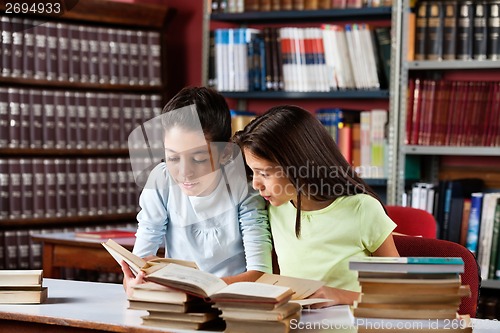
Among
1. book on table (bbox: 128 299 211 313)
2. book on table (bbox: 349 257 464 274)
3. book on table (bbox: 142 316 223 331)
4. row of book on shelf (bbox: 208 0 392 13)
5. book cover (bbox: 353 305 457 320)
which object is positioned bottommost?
book on table (bbox: 142 316 223 331)

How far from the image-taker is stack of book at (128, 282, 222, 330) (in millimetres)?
1803

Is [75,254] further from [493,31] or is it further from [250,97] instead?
[493,31]

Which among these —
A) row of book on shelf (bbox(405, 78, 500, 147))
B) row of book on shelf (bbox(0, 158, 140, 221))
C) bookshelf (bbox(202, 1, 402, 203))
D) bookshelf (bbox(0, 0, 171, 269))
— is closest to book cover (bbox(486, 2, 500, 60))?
row of book on shelf (bbox(405, 78, 500, 147))

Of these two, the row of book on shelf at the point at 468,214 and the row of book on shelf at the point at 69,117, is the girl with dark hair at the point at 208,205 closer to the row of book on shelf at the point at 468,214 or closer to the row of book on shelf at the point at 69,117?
the row of book on shelf at the point at 468,214

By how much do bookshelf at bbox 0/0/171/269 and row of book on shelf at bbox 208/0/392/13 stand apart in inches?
15.3

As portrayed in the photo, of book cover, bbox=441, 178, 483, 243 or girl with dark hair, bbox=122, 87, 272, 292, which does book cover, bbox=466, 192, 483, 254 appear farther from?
girl with dark hair, bbox=122, 87, 272, 292

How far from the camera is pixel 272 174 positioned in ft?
7.11

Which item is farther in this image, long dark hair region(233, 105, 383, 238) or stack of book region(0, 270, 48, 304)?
long dark hair region(233, 105, 383, 238)

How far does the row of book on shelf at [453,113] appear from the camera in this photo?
392 cm

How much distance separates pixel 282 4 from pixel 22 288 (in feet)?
8.53

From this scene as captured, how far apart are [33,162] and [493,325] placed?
3011 millimetres

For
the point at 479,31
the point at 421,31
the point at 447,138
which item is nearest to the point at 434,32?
the point at 421,31

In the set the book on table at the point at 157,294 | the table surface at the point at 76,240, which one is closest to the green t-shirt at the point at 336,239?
the book on table at the point at 157,294

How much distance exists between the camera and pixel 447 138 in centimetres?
399
